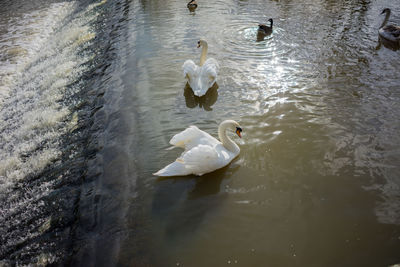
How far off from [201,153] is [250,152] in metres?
1.26

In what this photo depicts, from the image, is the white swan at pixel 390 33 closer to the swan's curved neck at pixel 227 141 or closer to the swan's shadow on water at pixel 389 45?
the swan's shadow on water at pixel 389 45

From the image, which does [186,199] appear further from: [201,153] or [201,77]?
[201,77]

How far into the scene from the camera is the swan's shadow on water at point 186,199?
15.0 ft

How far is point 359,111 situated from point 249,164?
120 inches

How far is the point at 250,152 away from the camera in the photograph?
5.83m

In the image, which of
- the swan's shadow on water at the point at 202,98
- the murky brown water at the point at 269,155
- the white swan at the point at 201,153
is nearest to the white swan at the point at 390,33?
the murky brown water at the point at 269,155

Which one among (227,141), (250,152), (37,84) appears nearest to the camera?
(227,141)

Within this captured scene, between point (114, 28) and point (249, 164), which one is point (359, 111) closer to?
point (249, 164)

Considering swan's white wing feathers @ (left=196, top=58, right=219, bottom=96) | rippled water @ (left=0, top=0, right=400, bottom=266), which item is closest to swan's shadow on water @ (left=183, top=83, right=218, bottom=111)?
rippled water @ (left=0, top=0, right=400, bottom=266)

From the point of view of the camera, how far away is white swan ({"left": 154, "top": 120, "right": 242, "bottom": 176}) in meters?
5.04

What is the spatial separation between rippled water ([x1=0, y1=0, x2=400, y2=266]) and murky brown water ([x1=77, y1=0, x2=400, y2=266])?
0.02m

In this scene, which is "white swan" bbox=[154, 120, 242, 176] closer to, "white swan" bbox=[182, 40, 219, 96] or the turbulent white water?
"white swan" bbox=[182, 40, 219, 96]

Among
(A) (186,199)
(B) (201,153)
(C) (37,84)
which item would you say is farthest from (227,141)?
(C) (37,84)

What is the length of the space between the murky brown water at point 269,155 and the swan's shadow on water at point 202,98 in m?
0.05
